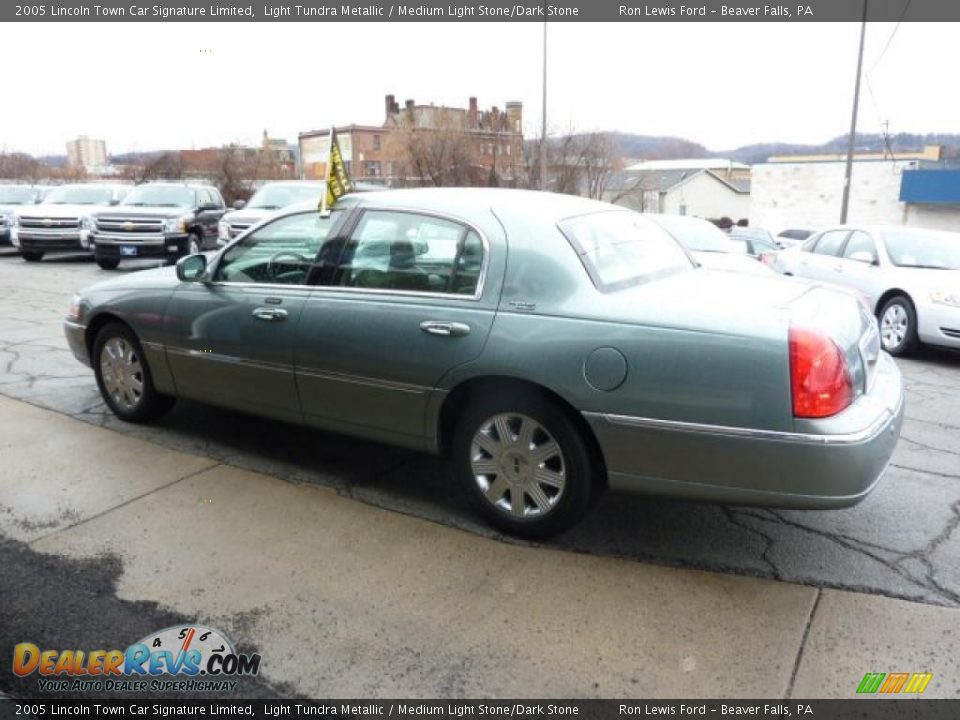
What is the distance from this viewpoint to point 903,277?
27.3 ft

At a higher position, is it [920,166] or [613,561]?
[920,166]

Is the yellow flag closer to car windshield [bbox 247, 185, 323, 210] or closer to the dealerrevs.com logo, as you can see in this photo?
the dealerrevs.com logo

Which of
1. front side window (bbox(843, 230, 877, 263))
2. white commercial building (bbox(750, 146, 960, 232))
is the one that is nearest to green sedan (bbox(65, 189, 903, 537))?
front side window (bbox(843, 230, 877, 263))

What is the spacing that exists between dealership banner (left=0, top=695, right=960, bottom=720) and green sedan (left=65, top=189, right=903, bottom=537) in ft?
2.59

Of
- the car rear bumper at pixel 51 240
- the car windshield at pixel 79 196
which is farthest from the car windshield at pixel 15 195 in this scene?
the car rear bumper at pixel 51 240

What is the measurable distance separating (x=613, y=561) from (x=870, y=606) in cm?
103

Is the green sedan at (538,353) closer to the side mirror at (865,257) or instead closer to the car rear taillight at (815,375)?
the car rear taillight at (815,375)

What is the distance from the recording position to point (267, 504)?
157 inches

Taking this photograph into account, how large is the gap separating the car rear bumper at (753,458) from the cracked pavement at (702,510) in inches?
17.6

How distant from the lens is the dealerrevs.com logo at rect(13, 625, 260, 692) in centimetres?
262

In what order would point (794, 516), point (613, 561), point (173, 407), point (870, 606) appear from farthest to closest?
point (173, 407), point (794, 516), point (613, 561), point (870, 606)

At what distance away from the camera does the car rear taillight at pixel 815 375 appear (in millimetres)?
2900

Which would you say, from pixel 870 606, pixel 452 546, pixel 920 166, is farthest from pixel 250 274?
pixel 920 166

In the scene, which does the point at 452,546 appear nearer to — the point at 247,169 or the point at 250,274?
the point at 250,274
